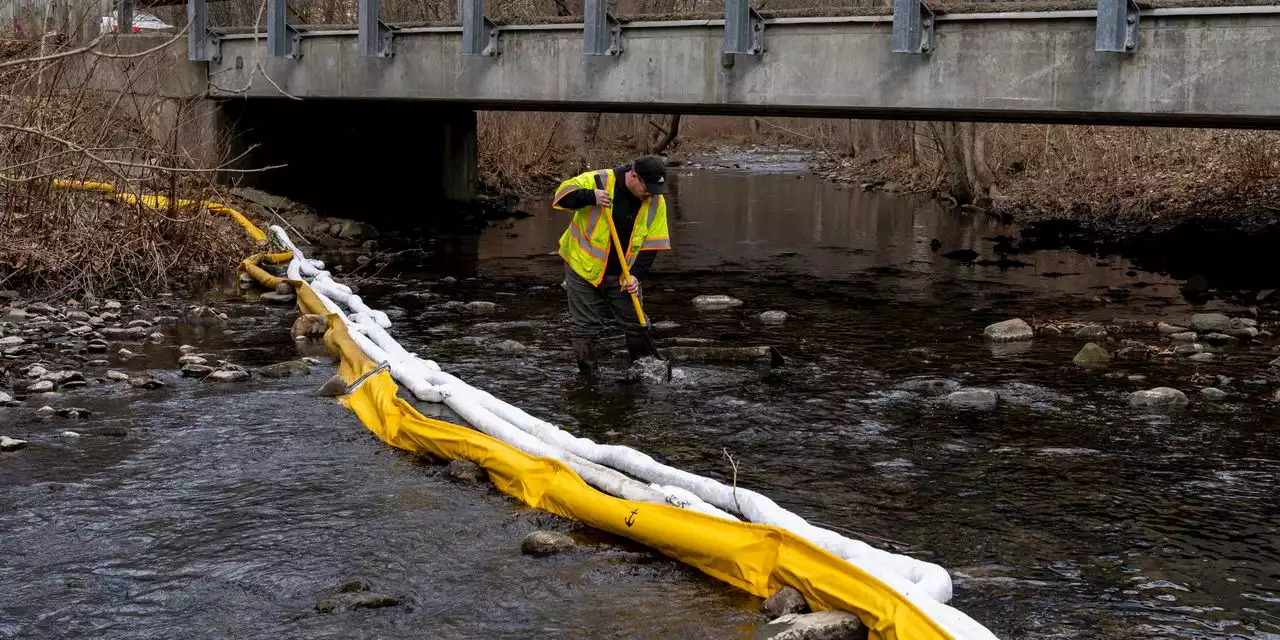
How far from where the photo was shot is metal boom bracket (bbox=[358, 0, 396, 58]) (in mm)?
16375

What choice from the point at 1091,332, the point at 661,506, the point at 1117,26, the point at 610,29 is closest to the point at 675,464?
the point at 661,506

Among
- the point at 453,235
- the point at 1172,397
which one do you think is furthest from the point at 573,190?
the point at 453,235

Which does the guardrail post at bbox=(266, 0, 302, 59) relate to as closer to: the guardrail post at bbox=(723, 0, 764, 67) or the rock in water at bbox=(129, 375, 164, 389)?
the guardrail post at bbox=(723, 0, 764, 67)

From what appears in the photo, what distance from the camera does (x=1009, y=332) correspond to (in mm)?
11242

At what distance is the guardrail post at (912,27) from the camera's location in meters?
12.4

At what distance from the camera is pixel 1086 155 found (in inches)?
854

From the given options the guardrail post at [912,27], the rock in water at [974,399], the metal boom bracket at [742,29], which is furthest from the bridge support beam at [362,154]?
the rock in water at [974,399]

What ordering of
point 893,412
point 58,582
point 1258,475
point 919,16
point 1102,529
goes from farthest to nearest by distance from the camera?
point 919,16
point 893,412
point 1258,475
point 1102,529
point 58,582

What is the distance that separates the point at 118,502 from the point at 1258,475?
231 inches

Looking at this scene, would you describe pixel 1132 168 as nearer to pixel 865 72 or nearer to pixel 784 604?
pixel 865 72

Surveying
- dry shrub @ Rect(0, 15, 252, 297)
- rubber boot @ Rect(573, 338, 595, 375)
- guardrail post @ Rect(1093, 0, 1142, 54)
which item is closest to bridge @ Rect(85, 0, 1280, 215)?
guardrail post @ Rect(1093, 0, 1142, 54)

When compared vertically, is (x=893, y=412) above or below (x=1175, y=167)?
below

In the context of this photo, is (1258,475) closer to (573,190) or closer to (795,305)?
(573,190)

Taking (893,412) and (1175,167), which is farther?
(1175,167)
